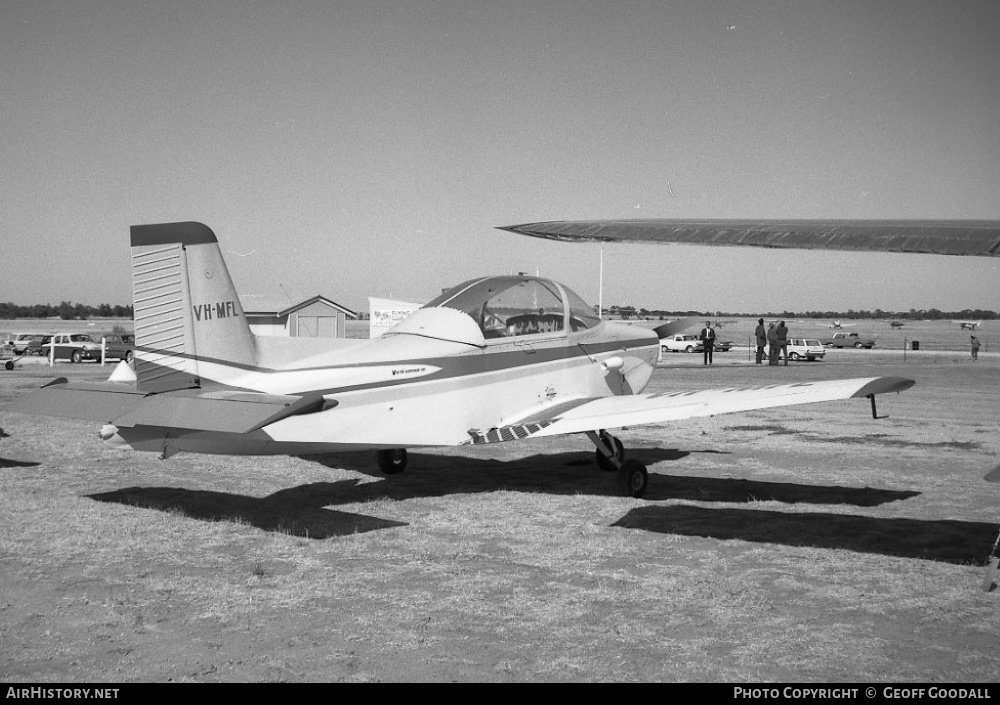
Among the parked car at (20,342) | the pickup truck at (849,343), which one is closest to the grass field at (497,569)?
the parked car at (20,342)

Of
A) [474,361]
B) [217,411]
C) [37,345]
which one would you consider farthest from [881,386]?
[37,345]

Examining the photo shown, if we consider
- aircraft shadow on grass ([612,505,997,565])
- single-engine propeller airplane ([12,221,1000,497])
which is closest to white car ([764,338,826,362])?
single-engine propeller airplane ([12,221,1000,497])

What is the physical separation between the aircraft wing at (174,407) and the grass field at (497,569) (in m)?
0.98

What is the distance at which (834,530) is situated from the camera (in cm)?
703

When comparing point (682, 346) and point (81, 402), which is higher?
point (81, 402)

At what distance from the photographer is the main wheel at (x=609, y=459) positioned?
9491 millimetres

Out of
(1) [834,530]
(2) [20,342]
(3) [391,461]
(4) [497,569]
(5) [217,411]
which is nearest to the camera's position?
(4) [497,569]

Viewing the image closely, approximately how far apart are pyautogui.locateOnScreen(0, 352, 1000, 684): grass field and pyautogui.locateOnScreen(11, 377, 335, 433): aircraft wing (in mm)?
985

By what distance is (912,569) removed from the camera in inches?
229

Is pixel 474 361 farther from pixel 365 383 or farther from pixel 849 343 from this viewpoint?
pixel 849 343

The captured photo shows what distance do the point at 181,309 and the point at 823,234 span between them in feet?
18.7

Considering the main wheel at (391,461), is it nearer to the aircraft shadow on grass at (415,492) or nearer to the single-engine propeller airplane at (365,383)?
the aircraft shadow on grass at (415,492)

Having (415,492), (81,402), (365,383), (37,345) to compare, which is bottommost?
(415,492)
